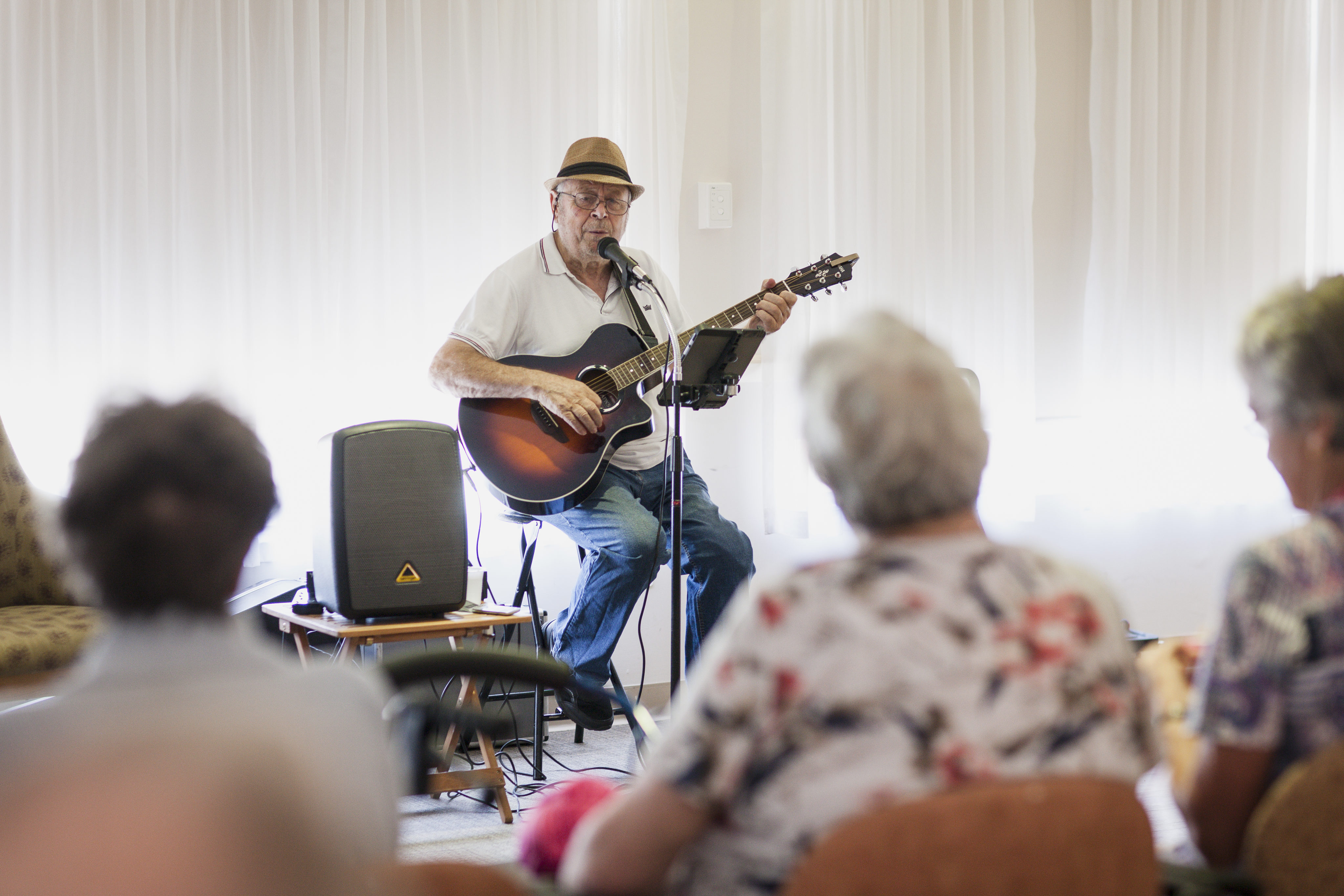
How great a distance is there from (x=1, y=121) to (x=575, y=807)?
291cm

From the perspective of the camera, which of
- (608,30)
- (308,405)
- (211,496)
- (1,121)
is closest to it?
(211,496)

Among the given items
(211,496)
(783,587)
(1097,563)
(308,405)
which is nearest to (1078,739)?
(783,587)

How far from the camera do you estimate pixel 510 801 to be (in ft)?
9.65

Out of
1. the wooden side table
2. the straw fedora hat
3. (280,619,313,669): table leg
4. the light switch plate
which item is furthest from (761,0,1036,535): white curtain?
(280,619,313,669): table leg

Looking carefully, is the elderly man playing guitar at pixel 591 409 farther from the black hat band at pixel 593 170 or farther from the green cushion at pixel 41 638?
the green cushion at pixel 41 638

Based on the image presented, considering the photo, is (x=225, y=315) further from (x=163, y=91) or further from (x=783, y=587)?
(x=783, y=587)

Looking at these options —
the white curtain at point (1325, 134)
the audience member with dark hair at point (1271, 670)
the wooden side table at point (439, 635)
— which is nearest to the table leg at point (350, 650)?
the wooden side table at point (439, 635)

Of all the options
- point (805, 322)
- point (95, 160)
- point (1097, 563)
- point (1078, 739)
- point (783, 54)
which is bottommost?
point (1097, 563)

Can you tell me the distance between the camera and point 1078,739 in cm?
94

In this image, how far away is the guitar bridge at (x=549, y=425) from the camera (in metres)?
3.05

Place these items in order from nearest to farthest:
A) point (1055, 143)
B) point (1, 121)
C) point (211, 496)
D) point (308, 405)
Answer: point (211, 496) < point (1, 121) < point (308, 405) < point (1055, 143)

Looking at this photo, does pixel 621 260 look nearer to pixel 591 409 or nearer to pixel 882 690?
pixel 591 409

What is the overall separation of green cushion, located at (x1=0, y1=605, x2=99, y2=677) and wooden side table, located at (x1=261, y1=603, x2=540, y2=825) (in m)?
0.41

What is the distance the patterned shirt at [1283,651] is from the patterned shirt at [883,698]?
15 centimetres
